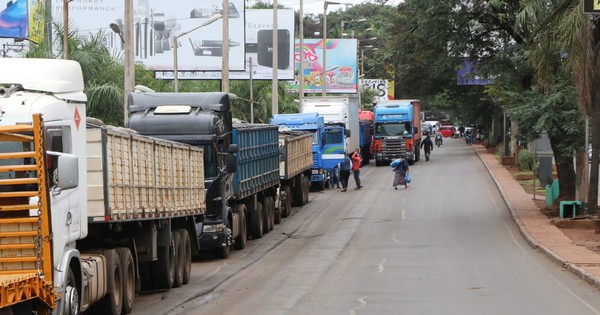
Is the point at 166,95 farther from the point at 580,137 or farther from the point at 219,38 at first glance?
the point at 219,38

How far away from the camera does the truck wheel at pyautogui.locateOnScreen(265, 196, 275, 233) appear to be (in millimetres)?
32500

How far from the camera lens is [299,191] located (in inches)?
1623

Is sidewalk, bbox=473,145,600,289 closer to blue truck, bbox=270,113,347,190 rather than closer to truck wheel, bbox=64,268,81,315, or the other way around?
blue truck, bbox=270,113,347,190

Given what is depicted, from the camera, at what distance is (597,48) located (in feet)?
99.5

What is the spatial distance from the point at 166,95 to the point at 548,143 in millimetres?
17826

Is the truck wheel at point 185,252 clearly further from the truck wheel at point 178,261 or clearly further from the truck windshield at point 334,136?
the truck windshield at point 334,136

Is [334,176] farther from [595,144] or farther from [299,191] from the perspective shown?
[595,144]

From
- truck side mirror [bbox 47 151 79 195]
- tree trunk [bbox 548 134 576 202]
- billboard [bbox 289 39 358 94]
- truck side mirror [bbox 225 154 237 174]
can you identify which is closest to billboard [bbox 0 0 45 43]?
tree trunk [bbox 548 134 576 202]

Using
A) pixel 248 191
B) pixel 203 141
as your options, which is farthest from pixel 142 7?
pixel 203 141

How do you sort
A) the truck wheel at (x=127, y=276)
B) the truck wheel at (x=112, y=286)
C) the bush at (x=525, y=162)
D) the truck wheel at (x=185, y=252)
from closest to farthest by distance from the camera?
the truck wheel at (x=112, y=286) → the truck wheel at (x=127, y=276) → the truck wheel at (x=185, y=252) → the bush at (x=525, y=162)

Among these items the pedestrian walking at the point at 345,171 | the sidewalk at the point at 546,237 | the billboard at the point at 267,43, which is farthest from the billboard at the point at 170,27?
the sidewalk at the point at 546,237

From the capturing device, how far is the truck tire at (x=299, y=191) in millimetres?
41156

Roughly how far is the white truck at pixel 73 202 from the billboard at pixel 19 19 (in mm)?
33539

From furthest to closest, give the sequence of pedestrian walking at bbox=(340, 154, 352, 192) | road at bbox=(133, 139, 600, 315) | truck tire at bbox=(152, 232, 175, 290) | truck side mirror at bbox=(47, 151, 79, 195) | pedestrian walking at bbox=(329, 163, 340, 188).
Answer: pedestrian walking at bbox=(329, 163, 340, 188)
pedestrian walking at bbox=(340, 154, 352, 192)
truck tire at bbox=(152, 232, 175, 290)
road at bbox=(133, 139, 600, 315)
truck side mirror at bbox=(47, 151, 79, 195)
